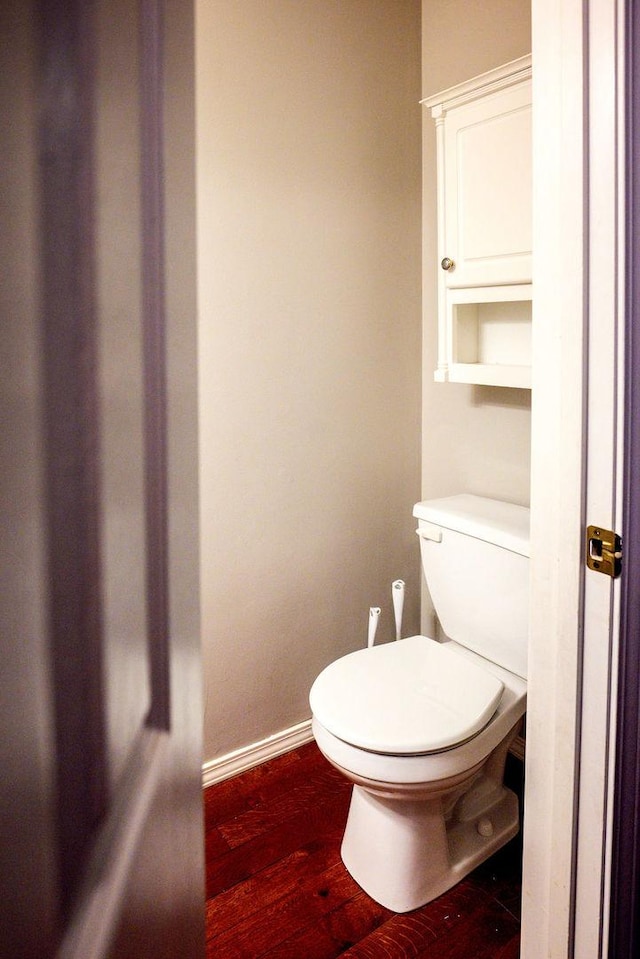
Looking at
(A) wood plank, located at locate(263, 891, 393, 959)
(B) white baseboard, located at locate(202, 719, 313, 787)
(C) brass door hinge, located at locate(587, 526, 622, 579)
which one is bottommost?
(A) wood plank, located at locate(263, 891, 393, 959)

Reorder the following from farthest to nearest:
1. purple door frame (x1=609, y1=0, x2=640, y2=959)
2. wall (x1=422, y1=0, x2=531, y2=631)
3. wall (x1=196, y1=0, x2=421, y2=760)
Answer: wall (x1=422, y1=0, x2=531, y2=631)
wall (x1=196, y1=0, x2=421, y2=760)
purple door frame (x1=609, y1=0, x2=640, y2=959)

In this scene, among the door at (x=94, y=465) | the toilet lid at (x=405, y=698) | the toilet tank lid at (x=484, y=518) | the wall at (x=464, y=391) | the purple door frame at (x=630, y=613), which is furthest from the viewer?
the wall at (x=464, y=391)

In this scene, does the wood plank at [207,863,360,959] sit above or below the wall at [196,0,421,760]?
below

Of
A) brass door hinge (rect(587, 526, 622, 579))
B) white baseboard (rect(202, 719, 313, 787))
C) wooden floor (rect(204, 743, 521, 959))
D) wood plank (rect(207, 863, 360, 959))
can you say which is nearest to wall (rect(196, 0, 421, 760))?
white baseboard (rect(202, 719, 313, 787))

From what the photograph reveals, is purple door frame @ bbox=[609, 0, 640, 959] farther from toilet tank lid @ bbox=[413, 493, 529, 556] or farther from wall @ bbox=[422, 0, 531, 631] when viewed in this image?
wall @ bbox=[422, 0, 531, 631]

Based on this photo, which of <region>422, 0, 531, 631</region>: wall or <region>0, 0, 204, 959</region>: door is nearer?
<region>0, 0, 204, 959</region>: door

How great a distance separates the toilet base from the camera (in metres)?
1.56

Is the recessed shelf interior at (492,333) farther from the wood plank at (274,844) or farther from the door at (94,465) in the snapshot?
the door at (94,465)

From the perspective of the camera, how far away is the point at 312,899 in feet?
5.19

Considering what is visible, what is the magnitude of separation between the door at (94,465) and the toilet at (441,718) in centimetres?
119

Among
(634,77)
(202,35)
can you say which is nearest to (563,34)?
(634,77)

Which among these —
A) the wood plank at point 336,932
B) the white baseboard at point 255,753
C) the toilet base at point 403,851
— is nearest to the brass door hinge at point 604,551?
the toilet base at point 403,851

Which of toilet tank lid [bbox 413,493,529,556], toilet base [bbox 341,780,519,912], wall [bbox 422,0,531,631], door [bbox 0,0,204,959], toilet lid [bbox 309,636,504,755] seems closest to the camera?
door [bbox 0,0,204,959]

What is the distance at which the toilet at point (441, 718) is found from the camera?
1.45 metres
